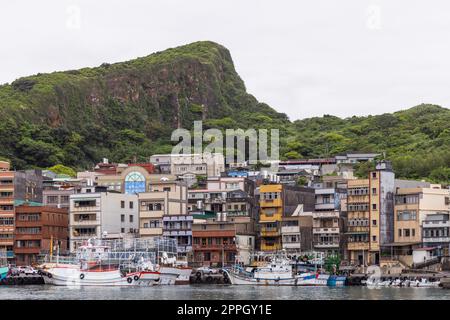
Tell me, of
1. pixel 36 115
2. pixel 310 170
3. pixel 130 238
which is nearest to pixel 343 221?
pixel 130 238

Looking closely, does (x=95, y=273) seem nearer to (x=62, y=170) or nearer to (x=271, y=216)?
(x=271, y=216)

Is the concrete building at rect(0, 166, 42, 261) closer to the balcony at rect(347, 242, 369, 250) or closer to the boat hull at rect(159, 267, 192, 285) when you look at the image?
the boat hull at rect(159, 267, 192, 285)

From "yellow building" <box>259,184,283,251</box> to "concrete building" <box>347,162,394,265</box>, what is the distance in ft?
22.8

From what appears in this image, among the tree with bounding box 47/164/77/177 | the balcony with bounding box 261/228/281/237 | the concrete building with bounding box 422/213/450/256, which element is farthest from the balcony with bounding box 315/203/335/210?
the tree with bounding box 47/164/77/177

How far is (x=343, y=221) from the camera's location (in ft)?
302

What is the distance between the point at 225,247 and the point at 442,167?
42874 mm

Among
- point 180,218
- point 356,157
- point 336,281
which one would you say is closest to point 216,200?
point 180,218

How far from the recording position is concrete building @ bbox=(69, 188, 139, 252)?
97.9 m

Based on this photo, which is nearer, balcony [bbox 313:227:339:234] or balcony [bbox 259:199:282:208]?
balcony [bbox 313:227:339:234]

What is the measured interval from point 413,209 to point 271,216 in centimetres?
1399

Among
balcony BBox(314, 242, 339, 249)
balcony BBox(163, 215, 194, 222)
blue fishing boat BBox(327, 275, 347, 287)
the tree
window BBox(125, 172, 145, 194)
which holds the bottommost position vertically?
blue fishing boat BBox(327, 275, 347, 287)

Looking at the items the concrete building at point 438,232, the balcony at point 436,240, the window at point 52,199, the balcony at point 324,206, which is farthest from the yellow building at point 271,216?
the window at point 52,199

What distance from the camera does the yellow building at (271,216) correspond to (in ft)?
300

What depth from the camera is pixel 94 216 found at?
98.2m
